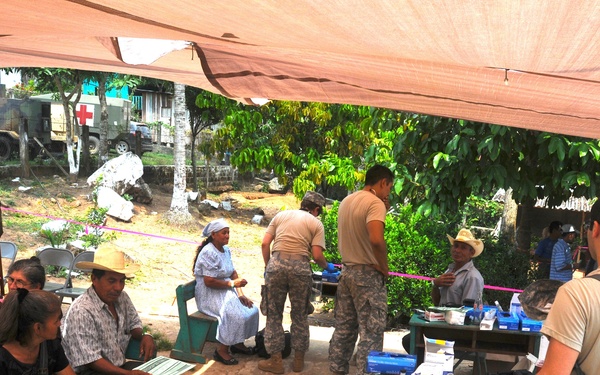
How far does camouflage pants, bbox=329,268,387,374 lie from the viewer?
6.02m

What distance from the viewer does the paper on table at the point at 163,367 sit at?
4.44 m

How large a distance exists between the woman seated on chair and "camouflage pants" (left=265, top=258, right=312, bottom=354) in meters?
0.40

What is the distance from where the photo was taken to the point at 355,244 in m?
6.05

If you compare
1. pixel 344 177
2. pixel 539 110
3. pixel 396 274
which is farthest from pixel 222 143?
pixel 539 110

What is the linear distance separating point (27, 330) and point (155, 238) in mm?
11897

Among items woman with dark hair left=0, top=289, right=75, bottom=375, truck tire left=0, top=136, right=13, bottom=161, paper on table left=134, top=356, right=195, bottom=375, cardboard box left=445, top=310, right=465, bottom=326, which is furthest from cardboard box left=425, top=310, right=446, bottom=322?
truck tire left=0, top=136, right=13, bottom=161

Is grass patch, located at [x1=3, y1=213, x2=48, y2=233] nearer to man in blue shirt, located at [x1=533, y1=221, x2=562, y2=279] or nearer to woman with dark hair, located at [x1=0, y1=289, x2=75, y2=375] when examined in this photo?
man in blue shirt, located at [x1=533, y1=221, x2=562, y2=279]

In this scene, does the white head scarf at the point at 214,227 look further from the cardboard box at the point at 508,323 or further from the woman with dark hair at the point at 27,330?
the woman with dark hair at the point at 27,330

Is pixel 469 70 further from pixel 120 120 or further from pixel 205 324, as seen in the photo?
pixel 120 120

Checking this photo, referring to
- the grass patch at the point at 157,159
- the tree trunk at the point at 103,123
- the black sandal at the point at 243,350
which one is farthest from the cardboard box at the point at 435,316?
the grass patch at the point at 157,159

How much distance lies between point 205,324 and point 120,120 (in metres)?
19.9

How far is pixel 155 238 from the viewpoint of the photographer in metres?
15.4

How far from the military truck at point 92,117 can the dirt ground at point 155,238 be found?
9.26ft

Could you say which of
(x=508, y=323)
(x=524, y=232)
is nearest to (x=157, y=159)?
(x=524, y=232)
